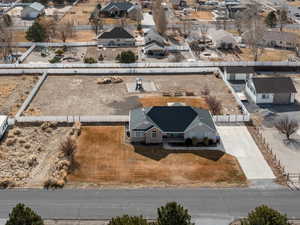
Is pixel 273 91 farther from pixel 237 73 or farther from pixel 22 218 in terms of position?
pixel 22 218

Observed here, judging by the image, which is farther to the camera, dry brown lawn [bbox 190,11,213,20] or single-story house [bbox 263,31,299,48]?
dry brown lawn [bbox 190,11,213,20]

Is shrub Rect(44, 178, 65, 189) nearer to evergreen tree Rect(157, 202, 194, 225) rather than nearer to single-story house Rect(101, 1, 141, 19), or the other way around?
evergreen tree Rect(157, 202, 194, 225)

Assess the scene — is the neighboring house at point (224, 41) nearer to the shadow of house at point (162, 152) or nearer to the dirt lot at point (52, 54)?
the dirt lot at point (52, 54)

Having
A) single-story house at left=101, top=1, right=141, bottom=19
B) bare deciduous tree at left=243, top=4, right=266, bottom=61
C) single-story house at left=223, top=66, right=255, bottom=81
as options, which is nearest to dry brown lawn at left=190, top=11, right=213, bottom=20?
single-story house at left=101, top=1, right=141, bottom=19

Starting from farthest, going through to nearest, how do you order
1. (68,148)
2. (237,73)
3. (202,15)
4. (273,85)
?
(202,15)
(237,73)
(273,85)
(68,148)

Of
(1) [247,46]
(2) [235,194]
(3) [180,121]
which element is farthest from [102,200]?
(1) [247,46]

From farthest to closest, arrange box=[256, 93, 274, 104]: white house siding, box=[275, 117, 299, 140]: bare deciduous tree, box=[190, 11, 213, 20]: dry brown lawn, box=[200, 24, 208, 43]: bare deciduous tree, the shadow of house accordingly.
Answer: box=[190, 11, 213, 20]: dry brown lawn < box=[200, 24, 208, 43]: bare deciduous tree < box=[256, 93, 274, 104]: white house siding < box=[275, 117, 299, 140]: bare deciduous tree < the shadow of house

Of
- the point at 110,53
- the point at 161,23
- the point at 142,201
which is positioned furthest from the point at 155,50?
the point at 142,201
